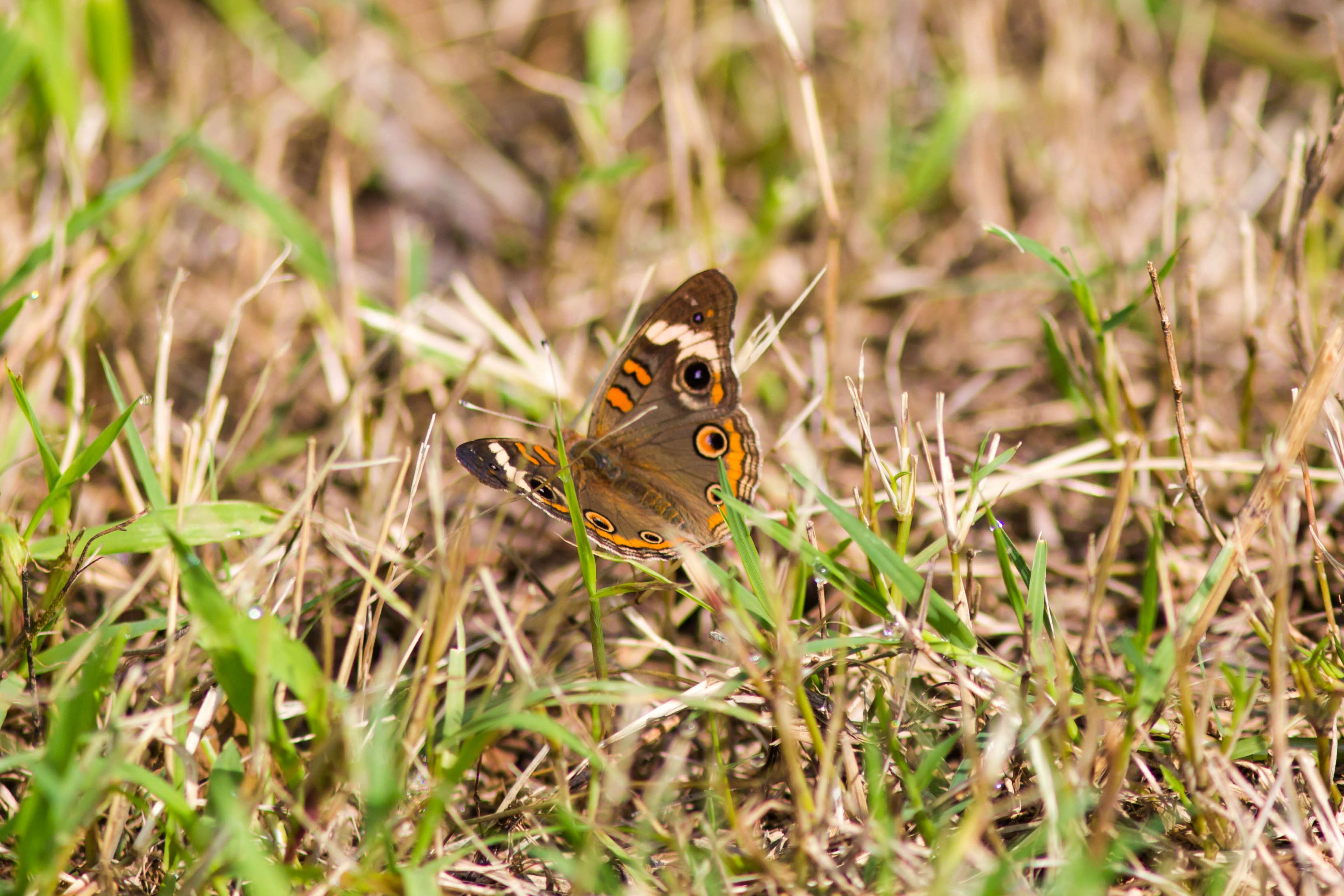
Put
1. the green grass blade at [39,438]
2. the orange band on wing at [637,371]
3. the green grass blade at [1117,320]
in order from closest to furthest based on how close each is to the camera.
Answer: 1. the green grass blade at [39,438]
2. the green grass blade at [1117,320]
3. the orange band on wing at [637,371]

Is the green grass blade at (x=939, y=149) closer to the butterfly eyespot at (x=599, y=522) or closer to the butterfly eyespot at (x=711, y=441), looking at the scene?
the butterfly eyespot at (x=711, y=441)

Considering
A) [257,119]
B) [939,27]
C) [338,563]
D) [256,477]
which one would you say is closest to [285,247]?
[257,119]

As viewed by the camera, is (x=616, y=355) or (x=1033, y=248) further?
(x=616, y=355)

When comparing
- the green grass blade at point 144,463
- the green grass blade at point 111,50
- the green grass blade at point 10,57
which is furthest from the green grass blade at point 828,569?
the green grass blade at point 111,50

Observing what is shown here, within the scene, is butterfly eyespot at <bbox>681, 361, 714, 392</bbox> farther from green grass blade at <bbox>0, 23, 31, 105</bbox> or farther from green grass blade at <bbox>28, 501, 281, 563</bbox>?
green grass blade at <bbox>0, 23, 31, 105</bbox>

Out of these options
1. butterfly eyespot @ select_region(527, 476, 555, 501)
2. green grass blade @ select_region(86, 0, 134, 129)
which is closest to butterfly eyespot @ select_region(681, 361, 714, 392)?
butterfly eyespot @ select_region(527, 476, 555, 501)

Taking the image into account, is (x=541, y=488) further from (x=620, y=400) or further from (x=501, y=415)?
(x=620, y=400)

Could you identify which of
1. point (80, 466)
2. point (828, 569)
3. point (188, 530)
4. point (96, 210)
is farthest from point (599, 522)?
point (96, 210)
